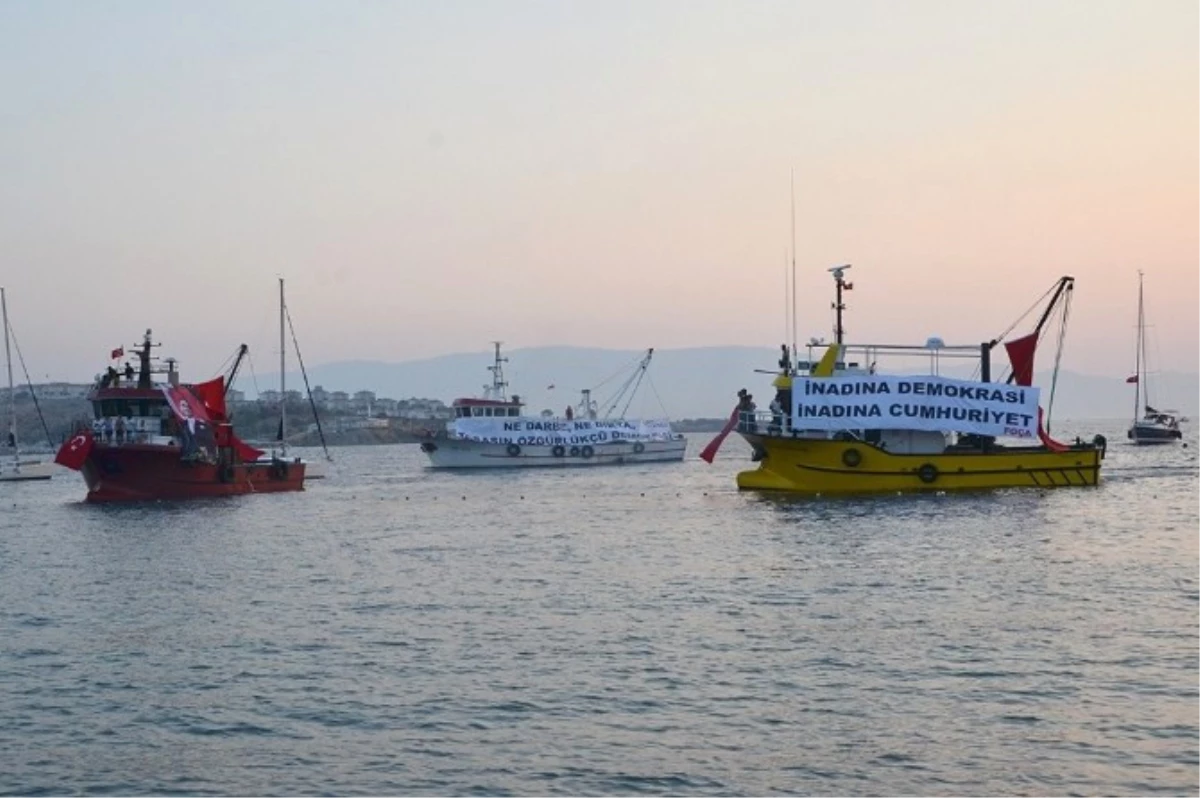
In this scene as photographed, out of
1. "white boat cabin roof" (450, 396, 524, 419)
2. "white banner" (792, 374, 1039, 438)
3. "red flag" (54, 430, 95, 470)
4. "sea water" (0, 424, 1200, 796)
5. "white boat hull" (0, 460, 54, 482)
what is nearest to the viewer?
"sea water" (0, 424, 1200, 796)

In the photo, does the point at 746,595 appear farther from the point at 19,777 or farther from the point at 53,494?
the point at 53,494

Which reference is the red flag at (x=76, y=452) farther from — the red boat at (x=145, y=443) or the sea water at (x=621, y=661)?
the sea water at (x=621, y=661)

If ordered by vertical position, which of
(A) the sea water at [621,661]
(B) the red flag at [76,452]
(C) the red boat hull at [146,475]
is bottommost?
(A) the sea water at [621,661]

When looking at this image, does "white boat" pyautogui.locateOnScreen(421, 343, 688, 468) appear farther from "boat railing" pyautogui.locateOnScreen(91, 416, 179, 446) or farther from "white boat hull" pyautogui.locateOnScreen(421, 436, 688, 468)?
"boat railing" pyautogui.locateOnScreen(91, 416, 179, 446)

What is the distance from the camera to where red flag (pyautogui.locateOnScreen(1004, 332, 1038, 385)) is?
62062 mm

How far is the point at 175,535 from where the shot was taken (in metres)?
51.4

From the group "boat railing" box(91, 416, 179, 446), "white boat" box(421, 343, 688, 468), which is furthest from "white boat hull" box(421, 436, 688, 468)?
"boat railing" box(91, 416, 179, 446)

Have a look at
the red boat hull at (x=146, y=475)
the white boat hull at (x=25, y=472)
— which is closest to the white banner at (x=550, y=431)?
the white boat hull at (x=25, y=472)

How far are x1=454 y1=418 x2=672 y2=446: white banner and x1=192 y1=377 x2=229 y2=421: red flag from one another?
1359 inches

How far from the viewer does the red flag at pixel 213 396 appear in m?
76.2

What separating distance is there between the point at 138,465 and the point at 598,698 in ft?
168

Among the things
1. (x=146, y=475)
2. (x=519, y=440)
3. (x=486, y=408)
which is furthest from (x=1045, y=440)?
(x=486, y=408)

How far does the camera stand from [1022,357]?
62.2 m

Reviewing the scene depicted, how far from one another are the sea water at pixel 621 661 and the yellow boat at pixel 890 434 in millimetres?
8917
